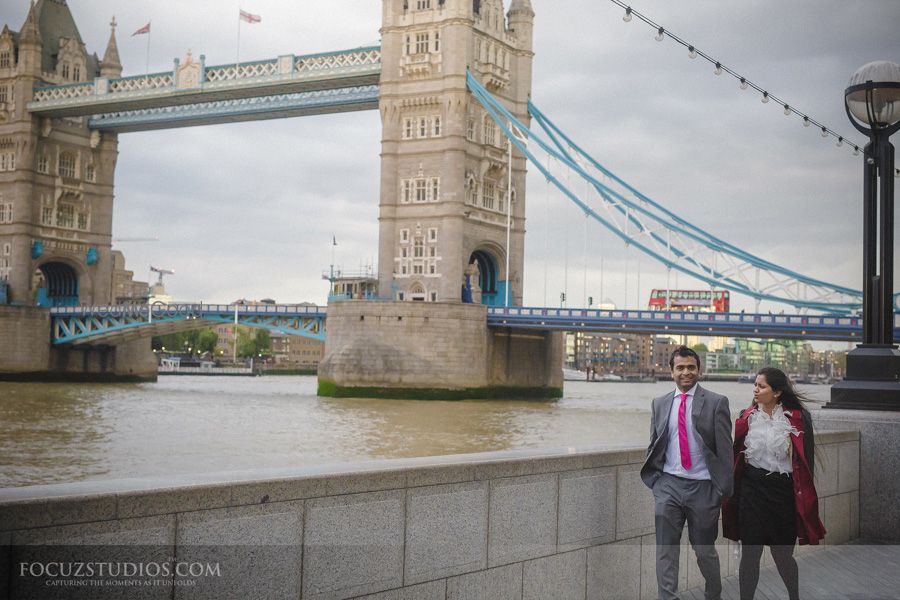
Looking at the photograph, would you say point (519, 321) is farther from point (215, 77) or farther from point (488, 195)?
point (215, 77)

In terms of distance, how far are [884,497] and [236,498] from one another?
519 centimetres

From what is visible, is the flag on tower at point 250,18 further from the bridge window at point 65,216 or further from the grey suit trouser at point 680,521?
the grey suit trouser at point 680,521

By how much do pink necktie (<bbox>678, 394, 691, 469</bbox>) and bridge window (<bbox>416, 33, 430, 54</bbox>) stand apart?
1483 inches

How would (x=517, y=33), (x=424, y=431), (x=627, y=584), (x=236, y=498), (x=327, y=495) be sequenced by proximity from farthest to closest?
(x=517, y=33) → (x=424, y=431) → (x=627, y=584) → (x=327, y=495) → (x=236, y=498)

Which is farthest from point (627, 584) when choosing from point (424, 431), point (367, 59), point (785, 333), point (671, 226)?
point (367, 59)

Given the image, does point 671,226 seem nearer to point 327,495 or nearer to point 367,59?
point 367,59

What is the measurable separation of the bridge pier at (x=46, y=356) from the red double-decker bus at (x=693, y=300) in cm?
3778

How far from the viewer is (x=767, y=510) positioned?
196 inches

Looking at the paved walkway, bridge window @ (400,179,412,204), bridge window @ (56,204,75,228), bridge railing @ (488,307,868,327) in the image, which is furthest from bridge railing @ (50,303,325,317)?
the paved walkway

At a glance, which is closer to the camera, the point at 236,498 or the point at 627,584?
the point at 236,498

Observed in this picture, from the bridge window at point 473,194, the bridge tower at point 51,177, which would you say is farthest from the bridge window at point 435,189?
the bridge tower at point 51,177

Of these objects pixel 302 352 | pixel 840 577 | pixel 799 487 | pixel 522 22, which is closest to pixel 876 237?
pixel 840 577

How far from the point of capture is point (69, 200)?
2144 inches

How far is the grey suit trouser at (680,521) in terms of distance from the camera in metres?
4.75
